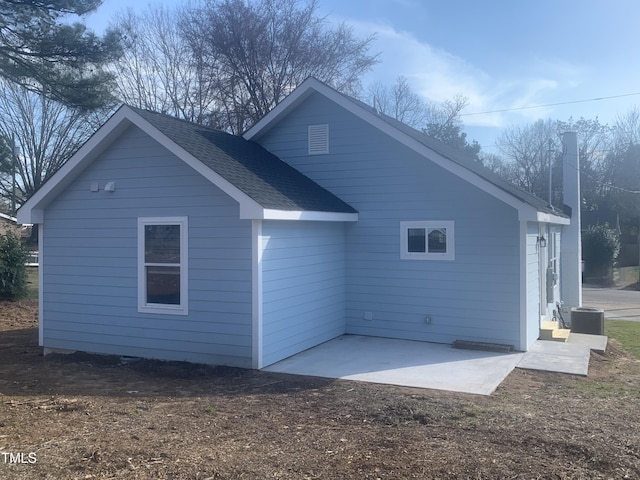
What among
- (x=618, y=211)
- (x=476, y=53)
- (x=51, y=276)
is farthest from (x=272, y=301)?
(x=618, y=211)

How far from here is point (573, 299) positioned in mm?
15266

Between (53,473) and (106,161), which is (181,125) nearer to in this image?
(106,161)

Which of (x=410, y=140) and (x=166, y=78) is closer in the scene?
(x=410, y=140)

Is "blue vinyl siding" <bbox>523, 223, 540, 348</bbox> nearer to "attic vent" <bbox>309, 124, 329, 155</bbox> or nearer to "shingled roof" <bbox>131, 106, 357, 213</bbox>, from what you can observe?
"shingled roof" <bbox>131, 106, 357, 213</bbox>

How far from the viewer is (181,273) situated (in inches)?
357

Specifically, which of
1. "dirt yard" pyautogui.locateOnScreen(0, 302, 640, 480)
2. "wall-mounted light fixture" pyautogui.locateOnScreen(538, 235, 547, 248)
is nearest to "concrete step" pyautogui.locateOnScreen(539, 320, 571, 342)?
"wall-mounted light fixture" pyautogui.locateOnScreen(538, 235, 547, 248)

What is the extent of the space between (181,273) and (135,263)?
0.88 m

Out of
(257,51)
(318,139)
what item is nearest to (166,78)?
(257,51)

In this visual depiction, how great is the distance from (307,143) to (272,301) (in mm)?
4320

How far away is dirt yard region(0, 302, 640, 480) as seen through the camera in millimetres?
4570

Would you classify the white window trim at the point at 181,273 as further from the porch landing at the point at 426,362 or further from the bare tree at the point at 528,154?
the bare tree at the point at 528,154

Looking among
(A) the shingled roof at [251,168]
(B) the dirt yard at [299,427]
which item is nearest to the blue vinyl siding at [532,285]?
(B) the dirt yard at [299,427]

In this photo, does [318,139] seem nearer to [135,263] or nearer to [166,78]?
[135,263]

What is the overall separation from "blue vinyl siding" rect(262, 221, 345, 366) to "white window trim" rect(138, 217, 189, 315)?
1.37 m
